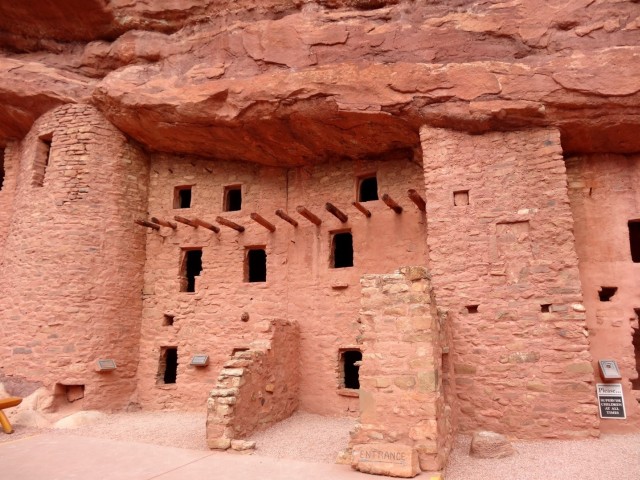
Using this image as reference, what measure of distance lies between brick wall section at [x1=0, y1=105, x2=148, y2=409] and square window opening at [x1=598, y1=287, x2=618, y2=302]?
9.45 meters

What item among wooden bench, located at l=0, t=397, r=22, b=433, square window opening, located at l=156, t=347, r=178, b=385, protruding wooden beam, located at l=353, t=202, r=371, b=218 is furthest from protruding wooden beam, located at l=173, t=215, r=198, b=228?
Answer: wooden bench, located at l=0, t=397, r=22, b=433

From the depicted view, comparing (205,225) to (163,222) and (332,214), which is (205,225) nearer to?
Answer: (163,222)

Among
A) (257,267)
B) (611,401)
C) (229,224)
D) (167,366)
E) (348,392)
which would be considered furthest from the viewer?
(257,267)

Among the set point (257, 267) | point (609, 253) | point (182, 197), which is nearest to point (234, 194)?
point (182, 197)

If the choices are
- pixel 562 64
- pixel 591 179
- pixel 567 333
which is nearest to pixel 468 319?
pixel 567 333

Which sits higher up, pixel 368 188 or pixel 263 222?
pixel 368 188

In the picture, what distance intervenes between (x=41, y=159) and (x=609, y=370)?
40.3 ft

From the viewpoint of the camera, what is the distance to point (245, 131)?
33.1ft

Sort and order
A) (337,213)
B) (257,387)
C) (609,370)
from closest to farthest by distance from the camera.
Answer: (609,370)
(257,387)
(337,213)

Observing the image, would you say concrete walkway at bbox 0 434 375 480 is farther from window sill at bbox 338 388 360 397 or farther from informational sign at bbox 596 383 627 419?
informational sign at bbox 596 383 627 419

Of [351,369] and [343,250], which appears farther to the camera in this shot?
[343,250]

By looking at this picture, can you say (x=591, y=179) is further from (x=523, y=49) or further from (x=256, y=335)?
(x=256, y=335)

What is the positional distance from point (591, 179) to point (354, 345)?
17.7 feet

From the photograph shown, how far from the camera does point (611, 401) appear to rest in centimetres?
747
